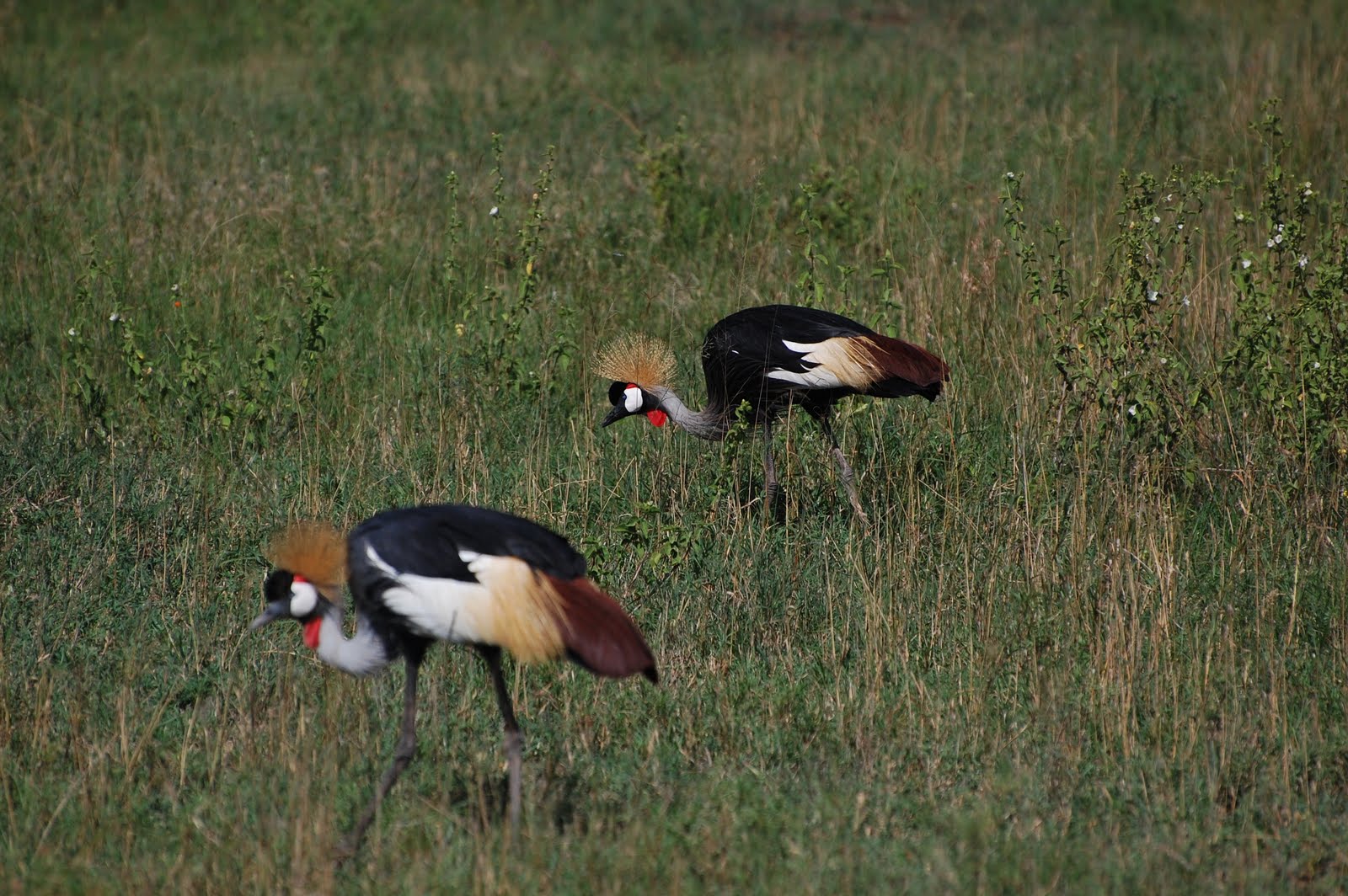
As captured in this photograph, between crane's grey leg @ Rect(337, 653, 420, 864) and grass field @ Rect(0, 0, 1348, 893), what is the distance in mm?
71

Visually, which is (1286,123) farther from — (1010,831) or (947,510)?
(1010,831)

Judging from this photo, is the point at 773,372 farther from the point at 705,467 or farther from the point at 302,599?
the point at 302,599

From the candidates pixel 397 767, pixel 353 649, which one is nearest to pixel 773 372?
pixel 353 649

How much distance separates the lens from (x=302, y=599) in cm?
394

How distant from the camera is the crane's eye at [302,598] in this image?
3.94 m

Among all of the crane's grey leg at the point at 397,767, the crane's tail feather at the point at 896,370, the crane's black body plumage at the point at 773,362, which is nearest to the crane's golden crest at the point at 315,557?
the crane's grey leg at the point at 397,767

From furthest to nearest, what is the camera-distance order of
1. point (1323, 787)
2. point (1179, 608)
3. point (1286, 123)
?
point (1286, 123)
point (1179, 608)
point (1323, 787)

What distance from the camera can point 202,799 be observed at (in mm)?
3920

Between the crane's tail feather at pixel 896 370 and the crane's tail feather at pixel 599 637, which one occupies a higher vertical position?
the crane's tail feather at pixel 896 370

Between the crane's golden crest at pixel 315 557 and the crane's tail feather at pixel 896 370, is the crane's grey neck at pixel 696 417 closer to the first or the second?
the crane's tail feather at pixel 896 370

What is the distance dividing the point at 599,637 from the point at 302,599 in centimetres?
89

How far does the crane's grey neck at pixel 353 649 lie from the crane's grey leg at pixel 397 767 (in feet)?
0.30

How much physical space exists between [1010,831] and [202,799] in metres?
2.23

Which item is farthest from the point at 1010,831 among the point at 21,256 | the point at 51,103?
the point at 51,103
